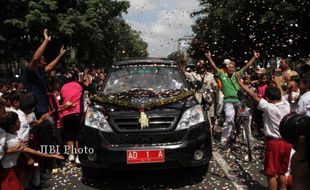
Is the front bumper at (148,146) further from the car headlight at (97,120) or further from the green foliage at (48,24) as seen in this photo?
the green foliage at (48,24)

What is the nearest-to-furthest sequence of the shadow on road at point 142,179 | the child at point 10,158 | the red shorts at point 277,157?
the child at point 10,158, the red shorts at point 277,157, the shadow on road at point 142,179

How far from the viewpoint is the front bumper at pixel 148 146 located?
592 centimetres

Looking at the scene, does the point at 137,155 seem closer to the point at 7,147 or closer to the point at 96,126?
the point at 96,126

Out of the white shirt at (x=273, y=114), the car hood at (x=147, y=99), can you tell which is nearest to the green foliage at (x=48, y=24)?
the car hood at (x=147, y=99)

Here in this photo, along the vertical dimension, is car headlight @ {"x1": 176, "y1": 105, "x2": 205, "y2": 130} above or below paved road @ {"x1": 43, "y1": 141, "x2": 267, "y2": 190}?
above

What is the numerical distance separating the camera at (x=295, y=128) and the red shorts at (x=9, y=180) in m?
3.36

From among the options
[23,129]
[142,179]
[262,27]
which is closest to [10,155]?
[23,129]

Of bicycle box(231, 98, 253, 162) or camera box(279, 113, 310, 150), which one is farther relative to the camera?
bicycle box(231, 98, 253, 162)

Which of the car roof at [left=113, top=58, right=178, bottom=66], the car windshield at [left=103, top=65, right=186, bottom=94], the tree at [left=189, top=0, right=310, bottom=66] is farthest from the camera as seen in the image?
the tree at [left=189, top=0, right=310, bottom=66]

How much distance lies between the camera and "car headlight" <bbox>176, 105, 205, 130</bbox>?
20.1 feet

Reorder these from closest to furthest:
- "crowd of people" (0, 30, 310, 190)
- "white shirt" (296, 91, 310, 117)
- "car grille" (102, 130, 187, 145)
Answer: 1. "crowd of people" (0, 30, 310, 190)
2. "white shirt" (296, 91, 310, 117)
3. "car grille" (102, 130, 187, 145)

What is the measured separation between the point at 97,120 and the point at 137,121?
60 centimetres

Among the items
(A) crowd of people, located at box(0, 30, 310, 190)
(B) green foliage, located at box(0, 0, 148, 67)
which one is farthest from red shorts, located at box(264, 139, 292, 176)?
(B) green foliage, located at box(0, 0, 148, 67)

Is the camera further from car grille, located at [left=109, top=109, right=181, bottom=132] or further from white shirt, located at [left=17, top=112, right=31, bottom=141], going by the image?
car grille, located at [left=109, top=109, right=181, bottom=132]
